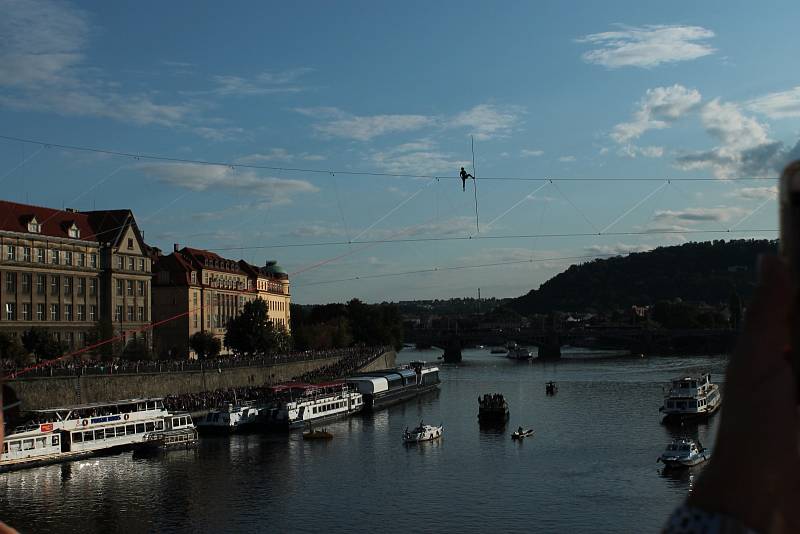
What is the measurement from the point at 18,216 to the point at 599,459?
38.4 metres

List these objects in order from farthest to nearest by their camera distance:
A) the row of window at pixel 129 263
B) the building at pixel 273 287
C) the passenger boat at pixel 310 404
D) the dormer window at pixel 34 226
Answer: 1. the building at pixel 273 287
2. the row of window at pixel 129 263
3. the dormer window at pixel 34 226
4. the passenger boat at pixel 310 404

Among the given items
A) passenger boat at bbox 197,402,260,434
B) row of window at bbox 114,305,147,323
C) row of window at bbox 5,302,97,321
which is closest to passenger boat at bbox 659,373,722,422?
passenger boat at bbox 197,402,260,434

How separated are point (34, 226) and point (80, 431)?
66.0 feet

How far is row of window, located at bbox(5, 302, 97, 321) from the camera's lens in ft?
183

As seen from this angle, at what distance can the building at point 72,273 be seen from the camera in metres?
56.4

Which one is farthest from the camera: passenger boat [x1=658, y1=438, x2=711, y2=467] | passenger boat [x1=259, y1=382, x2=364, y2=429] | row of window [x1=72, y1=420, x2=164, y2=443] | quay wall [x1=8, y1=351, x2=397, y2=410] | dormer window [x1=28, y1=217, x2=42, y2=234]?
dormer window [x1=28, y1=217, x2=42, y2=234]

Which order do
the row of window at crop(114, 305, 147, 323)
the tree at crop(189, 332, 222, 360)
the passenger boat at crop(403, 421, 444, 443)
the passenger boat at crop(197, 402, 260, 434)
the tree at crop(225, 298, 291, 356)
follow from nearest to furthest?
the passenger boat at crop(403, 421, 444, 443), the passenger boat at crop(197, 402, 260, 434), the row of window at crop(114, 305, 147, 323), the tree at crop(189, 332, 222, 360), the tree at crop(225, 298, 291, 356)

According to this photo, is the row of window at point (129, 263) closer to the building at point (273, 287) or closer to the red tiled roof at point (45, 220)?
the red tiled roof at point (45, 220)

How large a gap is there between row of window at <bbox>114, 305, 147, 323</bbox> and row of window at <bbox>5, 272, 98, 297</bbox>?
2.60 meters

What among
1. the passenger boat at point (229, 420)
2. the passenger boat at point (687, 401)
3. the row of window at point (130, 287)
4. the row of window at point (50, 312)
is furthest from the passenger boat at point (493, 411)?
the row of window at point (130, 287)

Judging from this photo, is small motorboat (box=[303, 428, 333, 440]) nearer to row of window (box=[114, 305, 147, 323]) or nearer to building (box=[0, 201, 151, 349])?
building (box=[0, 201, 151, 349])

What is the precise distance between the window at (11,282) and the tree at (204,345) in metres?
18.6

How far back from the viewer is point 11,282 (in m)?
56.1

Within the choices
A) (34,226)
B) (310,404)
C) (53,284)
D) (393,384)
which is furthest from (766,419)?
(393,384)
